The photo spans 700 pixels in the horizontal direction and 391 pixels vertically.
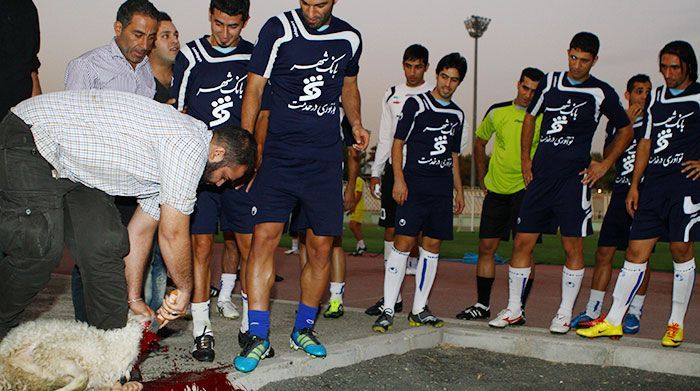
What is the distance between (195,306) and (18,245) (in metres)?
1.71

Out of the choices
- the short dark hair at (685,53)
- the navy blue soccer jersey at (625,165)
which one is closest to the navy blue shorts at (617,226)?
the navy blue soccer jersey at (625,165)

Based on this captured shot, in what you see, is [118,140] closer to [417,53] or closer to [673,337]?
[673,337]

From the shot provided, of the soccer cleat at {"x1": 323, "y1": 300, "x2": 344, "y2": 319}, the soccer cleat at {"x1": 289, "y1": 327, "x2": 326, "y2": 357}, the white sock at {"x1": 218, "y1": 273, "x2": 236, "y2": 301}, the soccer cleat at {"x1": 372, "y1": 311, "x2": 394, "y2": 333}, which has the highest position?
the soccer cleat at {"x1": 289, "y1": 327, "x2": 326, "y2": 357}

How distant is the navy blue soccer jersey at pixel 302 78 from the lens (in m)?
6.04

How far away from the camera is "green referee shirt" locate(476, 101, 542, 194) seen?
8.87 m

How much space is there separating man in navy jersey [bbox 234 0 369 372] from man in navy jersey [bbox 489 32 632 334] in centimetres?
218

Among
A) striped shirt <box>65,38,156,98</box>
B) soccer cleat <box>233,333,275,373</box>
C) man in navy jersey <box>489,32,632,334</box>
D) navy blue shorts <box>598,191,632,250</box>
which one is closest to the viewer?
soccer cleat <box>233,333,275,373</box>

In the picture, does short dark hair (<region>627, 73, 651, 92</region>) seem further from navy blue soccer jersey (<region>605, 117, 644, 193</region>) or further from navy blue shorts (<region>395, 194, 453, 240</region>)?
navy blue shorts (<region>395, 194, 453, 240</region>)

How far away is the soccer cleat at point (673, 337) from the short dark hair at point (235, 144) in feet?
13.1

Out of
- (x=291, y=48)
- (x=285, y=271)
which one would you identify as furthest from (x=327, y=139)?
(x=285, y=271)

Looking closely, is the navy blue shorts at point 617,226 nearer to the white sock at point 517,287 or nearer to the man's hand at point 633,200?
the man's hand at point 633,200

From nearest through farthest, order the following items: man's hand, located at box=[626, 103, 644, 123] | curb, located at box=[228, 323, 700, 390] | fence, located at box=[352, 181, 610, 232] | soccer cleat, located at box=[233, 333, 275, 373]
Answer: soccer cleat, located at box=[233, 333, 275, 373]
curb, located at box=[228, 323, 700, 390]
man's hand, located at box=[626, 103, 644, 123]
fence, located at box=[352, 181, 610, 232]

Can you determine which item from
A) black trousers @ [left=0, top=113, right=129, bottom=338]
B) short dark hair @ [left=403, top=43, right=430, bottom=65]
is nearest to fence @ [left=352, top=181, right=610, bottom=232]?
short dark hair @ [left=403, top=43, right=430, bottom=65]

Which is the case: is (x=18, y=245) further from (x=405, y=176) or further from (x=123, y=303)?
(x=405, y=176)
